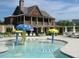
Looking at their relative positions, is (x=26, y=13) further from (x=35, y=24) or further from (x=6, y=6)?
(x=6, y=6)

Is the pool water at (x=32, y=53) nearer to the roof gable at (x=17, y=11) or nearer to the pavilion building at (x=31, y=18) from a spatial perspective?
the pavilion building at (x=31, y=18)

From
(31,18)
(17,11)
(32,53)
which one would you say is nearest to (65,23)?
(31,18)

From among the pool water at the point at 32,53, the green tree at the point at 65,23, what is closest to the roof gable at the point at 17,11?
the green tree at the point at 65,23

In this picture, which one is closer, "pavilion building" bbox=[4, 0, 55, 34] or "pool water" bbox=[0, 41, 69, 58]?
"pool water" bbox=[0, 41, 69, 58]

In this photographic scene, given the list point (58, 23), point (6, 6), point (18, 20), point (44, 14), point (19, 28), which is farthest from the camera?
point (58, 23)

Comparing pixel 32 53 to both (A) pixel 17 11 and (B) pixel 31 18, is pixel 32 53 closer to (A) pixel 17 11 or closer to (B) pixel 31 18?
(B) pixel 31 18

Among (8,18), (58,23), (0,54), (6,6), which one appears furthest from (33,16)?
(0,54)

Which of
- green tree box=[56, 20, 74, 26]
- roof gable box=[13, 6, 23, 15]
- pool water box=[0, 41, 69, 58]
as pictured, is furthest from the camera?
green tree box=[56, 20, 74, 26]

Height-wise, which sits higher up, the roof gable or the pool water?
the roof gable

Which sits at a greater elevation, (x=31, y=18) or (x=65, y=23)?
(x=31, y=18)

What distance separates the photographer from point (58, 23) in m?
45.4

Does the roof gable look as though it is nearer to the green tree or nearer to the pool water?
the green tree

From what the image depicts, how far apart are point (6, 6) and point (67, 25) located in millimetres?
21959

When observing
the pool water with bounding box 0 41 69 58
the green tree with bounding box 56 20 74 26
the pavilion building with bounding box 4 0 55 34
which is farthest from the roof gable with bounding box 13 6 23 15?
the pool water with bounding box 0 41 69 58
